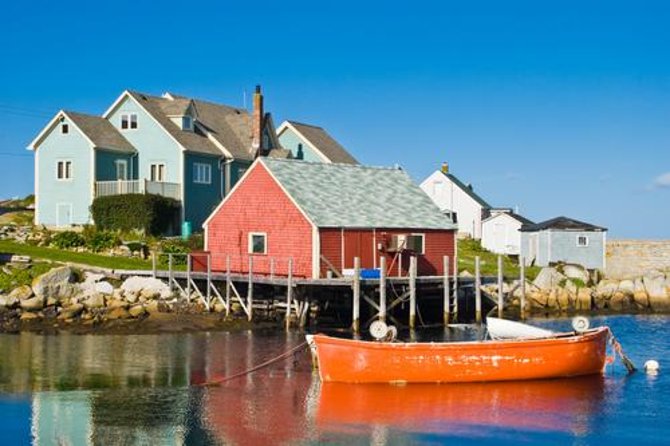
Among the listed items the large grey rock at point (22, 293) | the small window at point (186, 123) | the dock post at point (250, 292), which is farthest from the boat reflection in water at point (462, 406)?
the small window at point (186, 123)

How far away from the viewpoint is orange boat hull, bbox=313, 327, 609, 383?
86.0 ft

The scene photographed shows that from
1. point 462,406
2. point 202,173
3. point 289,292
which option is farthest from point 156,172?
point 462,406

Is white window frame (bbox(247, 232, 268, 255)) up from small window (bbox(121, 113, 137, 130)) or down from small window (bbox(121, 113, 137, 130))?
down

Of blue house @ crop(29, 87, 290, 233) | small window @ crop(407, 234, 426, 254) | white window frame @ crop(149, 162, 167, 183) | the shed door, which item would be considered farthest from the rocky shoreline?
white window frame @ crop(149, 162, 167, 183)

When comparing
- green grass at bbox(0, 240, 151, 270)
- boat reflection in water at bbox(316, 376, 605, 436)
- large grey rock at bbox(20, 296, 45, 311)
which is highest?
green grass at bbox(0, 240, 151, 270)

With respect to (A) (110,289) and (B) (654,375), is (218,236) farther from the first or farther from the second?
(B) (654,375)

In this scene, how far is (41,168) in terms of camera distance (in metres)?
54.9

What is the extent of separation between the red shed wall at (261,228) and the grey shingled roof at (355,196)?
21.8 inches

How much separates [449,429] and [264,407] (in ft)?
15.3

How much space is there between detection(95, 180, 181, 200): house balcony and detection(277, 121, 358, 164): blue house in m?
12.2

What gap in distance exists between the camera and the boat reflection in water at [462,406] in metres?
22.1

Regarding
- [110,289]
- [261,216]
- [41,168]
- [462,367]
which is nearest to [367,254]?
[261,216]

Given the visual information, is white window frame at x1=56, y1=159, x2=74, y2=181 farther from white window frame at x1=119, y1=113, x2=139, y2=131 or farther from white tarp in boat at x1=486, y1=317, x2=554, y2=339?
white tarp in boat at x1=486, y1=317, x2=554, y2=339

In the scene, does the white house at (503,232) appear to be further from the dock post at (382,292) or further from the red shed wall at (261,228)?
the dock post at (382,292)
